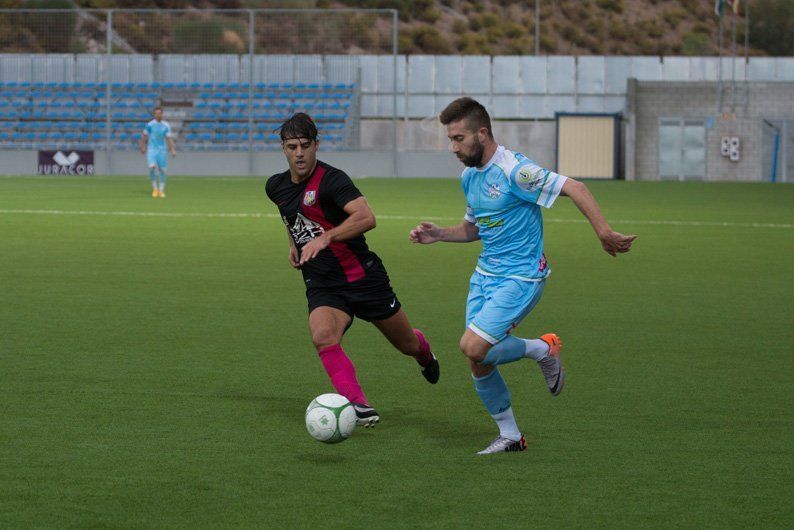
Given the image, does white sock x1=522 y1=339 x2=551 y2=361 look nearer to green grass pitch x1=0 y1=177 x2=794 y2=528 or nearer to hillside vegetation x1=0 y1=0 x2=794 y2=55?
green grass pitch x1=0 y1=177 x2=794 y2=528

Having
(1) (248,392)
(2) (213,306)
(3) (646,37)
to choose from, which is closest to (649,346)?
(1) (248,392)

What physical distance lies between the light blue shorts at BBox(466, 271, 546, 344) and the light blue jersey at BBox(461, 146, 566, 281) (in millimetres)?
41

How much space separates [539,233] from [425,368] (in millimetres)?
1581

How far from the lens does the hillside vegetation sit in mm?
53938

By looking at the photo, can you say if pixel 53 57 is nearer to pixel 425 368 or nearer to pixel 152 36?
pixel 152 36

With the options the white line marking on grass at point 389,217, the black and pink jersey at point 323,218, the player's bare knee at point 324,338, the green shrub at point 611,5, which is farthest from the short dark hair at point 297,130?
the green shrub at point 611,5

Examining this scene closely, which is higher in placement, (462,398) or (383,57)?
(383,57)

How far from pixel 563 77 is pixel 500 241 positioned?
4750 cm

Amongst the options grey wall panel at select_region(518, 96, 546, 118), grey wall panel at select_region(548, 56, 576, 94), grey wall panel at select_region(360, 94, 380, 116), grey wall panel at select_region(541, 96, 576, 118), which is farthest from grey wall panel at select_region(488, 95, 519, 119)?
grey wall panel at select_region(360, 94, 380, 116)

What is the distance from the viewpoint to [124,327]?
10.2 meters

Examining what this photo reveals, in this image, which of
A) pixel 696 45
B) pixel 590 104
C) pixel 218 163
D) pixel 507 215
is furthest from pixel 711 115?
pixel 507 215

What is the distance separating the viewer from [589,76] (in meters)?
53.0

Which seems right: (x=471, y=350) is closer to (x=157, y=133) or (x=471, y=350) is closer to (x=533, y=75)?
(x=157, y=133)

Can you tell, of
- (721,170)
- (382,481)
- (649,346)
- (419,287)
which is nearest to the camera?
(382,481)
